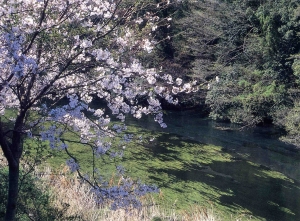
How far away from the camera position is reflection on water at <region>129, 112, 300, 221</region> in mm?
10516

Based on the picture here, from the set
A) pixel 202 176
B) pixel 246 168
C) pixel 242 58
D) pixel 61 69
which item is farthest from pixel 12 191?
pixel 242 58

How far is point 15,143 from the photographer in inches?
159

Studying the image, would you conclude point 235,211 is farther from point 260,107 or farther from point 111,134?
point 260,107

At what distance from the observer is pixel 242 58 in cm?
2412

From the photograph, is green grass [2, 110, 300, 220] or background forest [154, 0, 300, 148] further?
background forest [154, 0, 300, 148]

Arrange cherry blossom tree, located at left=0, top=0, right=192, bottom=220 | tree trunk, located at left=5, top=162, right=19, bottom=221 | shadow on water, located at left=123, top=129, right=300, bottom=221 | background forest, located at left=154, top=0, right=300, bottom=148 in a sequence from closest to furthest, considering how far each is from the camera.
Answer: cherry blossom tree, located at left=0, top=0, right=192, bottom=220, tree trunk, located at left=5, top=162, right=19, bottom=221, shadow on water, located at left=123, top=129, right=300, bottom=221, background forest, located at left=154, top=0, right=300, bottom=148

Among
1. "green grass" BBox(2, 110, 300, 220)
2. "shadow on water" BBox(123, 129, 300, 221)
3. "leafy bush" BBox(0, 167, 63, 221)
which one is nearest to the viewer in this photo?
"leafy bush" BBox(0, 167, 63, 221)

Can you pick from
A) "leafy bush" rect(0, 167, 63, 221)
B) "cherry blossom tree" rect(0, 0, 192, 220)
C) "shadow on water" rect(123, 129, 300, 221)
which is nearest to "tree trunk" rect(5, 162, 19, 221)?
"cherry blossom tree" rect(0, 0, 192, 220)

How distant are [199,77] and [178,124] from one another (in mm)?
4323

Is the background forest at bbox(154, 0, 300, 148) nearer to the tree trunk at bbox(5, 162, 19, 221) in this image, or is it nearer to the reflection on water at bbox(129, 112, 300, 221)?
the reflection on water at bbox(129, 112, 300, 221)

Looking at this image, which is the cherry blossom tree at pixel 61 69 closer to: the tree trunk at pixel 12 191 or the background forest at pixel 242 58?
the tree trunk at pixel 12 191

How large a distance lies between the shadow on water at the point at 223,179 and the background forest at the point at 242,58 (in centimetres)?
416

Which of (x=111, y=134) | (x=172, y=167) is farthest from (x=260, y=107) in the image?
(x=111, y=134)

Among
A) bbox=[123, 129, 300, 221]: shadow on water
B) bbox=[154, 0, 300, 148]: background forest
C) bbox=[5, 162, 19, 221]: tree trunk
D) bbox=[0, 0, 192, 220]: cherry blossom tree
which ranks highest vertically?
bbox=[154, 0, 300, 148]: background forest
